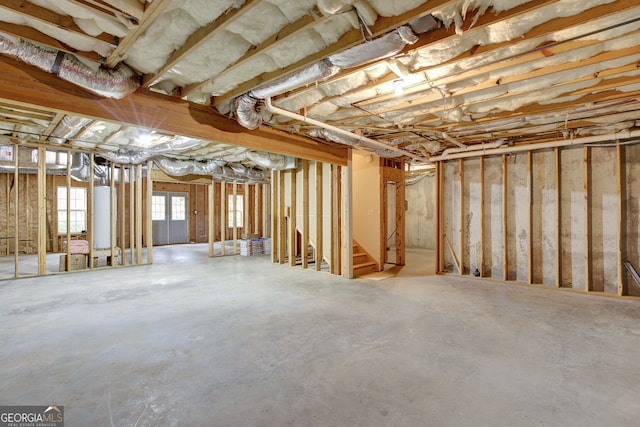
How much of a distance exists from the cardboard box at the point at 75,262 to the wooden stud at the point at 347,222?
519 cm

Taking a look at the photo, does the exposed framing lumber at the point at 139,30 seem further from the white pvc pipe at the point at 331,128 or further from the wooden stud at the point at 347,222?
the wooden stud at the point at 347,222

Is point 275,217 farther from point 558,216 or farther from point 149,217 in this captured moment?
point 558,216

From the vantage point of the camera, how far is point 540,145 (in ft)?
15.5

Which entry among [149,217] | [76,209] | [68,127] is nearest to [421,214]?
[149,217]

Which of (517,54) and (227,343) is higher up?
(517,54)

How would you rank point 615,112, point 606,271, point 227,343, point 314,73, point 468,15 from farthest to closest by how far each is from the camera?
point 606,271
point 615,112
point 227,343
point 314,73
point 468,15

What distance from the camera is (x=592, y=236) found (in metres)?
4.54

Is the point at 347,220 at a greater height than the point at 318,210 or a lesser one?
lesser

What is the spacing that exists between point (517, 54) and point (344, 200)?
346cm

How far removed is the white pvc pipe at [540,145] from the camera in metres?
4.12

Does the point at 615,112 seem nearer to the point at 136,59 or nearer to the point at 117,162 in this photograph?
the point at 136,59

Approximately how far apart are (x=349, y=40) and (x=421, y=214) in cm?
803

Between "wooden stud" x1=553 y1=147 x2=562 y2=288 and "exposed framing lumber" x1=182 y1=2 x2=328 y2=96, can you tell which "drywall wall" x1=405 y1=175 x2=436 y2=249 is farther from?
"exposed framing lumber" x1=182 y1=2 x2=328 y2=96

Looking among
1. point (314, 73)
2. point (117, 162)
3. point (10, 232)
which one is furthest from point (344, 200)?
point (10, 232)
